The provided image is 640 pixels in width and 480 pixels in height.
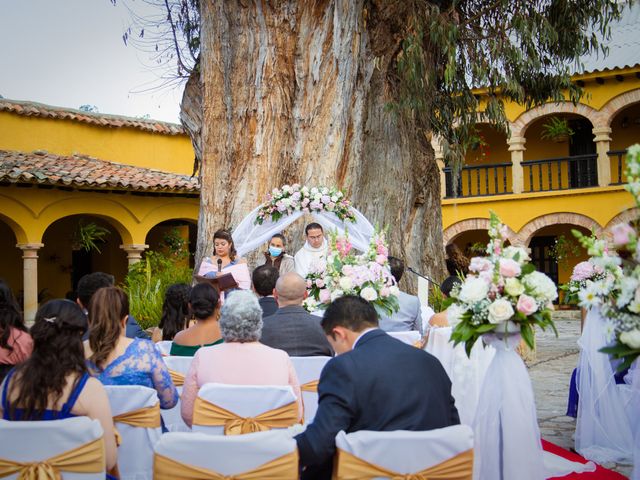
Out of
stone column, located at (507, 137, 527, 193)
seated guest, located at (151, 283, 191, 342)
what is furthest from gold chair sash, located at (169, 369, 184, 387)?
stone column, located at (507, 137, 527, 193)

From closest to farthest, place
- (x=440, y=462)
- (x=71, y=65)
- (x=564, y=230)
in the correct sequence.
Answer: (x=440, y=462), (x=71, y=65), (x=564, y=230)

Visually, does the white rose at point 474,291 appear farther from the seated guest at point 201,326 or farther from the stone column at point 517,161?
the stone column at point 517,161

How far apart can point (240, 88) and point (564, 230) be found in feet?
55.5

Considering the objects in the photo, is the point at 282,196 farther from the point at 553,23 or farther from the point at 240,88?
the point at 553,23

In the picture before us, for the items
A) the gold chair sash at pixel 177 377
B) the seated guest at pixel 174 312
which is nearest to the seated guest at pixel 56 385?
the gold chair sash at pixel 177 377

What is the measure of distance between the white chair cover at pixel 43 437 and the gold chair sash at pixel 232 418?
0.72 m

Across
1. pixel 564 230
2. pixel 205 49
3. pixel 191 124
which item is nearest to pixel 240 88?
pixel 205 49

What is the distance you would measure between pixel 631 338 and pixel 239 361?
77.4 inches

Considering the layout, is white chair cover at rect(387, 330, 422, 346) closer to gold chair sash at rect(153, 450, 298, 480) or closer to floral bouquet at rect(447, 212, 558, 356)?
floral bouquet at rect(447, 212, 558, 356)

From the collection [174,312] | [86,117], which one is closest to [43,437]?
[174,312]

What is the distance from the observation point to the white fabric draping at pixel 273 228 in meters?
10.1

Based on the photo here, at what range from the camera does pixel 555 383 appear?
1020cm

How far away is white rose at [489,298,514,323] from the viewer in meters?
4.31

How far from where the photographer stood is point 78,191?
1814cm
